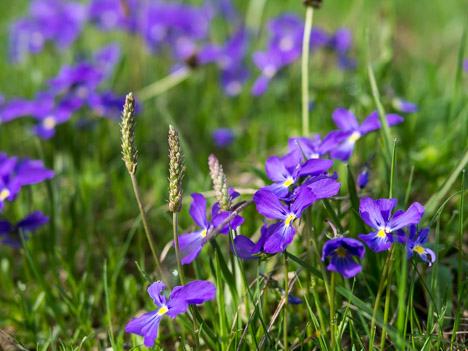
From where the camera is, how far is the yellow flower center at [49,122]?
11.2 feet

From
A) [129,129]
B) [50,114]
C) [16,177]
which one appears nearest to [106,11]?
[50,114]

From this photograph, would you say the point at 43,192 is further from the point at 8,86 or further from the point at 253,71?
the point at 253,71

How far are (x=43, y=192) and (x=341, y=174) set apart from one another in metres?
1.79

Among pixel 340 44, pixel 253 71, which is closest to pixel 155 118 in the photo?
pixel 253 71

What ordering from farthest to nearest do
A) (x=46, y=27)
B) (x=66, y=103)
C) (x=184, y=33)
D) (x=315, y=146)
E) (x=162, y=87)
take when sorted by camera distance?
(x=184, y=33)
(x=46, y=27)
(x=162, y=87)
(x=66, y=103)
(x=315, y=146)

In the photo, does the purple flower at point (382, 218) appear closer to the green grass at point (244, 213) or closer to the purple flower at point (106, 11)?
the green grass at point (244, 213)

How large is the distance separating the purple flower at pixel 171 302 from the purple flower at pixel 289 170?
391 millimetres

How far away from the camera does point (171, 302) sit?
1.62 metres

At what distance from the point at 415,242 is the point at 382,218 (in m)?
0.14

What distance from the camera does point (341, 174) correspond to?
2.93 metres

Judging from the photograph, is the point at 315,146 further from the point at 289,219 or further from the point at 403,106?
the point at 403,106

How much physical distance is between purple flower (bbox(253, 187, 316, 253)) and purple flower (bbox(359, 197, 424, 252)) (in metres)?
0.20

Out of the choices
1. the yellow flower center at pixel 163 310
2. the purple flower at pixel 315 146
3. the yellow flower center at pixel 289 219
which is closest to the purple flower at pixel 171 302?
the yellow flower center at pixel 163 310

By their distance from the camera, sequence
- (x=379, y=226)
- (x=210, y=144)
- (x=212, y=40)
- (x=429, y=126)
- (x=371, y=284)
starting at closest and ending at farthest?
(x=379, y=226) < (x=371, y=284) < (x=429, y=126) < (x=210, y=144) < (x=212, y=40)
